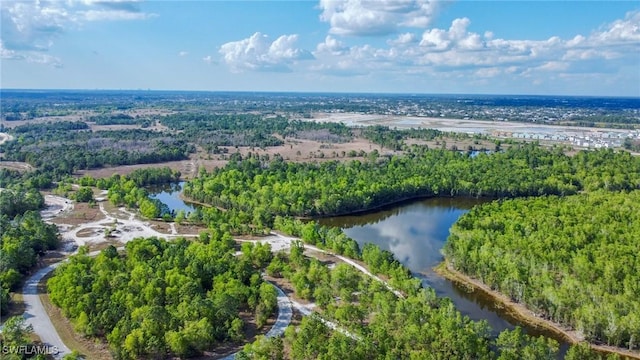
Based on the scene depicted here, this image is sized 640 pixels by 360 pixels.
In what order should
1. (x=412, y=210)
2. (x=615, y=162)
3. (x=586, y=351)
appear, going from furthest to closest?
(x=615, y=162) < (x=412, y=210) < (x=586, y=351)

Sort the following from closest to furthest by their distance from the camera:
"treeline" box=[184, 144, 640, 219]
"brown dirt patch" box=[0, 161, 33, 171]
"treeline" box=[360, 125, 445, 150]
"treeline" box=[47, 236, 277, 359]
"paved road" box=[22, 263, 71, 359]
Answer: "treeline" box=[47, 236, 277, 359] → "paved road" box=[22, 263, 71, 359] → "treeline" box=[184, 144, 640, 219] → "brown dirt patch" box=[0, 161, 33, 171] → "treeline" box=[360, 125, 445, 150]

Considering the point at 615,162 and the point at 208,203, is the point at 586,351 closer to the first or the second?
the point at 208,203

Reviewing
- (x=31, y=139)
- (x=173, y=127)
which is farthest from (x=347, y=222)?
(x=173, y=127)

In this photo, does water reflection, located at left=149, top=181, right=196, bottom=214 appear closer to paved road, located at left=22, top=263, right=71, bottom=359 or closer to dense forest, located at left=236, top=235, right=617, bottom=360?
paved road, located at left=22, top=263, right=71, bottom=359

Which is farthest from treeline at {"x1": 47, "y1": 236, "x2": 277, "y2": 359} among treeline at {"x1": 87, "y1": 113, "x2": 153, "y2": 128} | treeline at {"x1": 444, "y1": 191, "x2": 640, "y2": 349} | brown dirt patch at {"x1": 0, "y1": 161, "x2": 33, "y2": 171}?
treeline at {"x1": 87, "y1": 113, "x2": 153, "y2": 128}

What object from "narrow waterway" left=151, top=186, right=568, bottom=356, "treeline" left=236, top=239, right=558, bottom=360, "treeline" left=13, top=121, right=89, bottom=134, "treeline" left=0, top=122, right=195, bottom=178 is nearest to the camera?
"treeline" left=236, top=239, right=558, bottom=360

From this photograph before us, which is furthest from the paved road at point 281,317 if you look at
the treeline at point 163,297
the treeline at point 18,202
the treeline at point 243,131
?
the treeline at point 243,131
